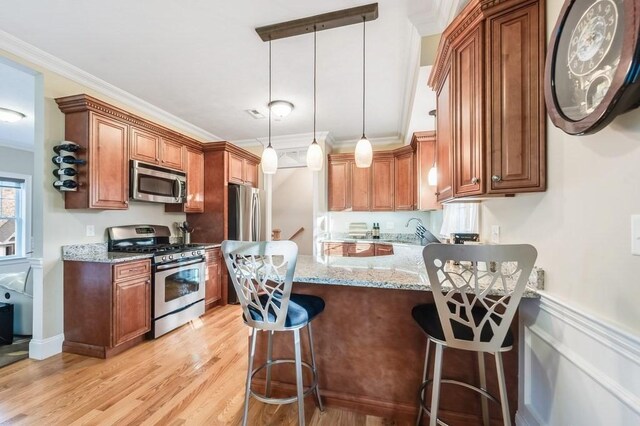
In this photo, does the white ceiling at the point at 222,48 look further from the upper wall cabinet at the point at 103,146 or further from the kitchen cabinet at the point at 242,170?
the kitchen cabinet at the point at 242,170

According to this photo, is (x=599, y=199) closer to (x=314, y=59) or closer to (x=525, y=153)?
(x=525, y=153)

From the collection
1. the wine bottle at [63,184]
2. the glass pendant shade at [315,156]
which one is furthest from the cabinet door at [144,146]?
the glass pendant shade at [315,156]

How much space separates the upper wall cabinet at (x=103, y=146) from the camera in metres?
2.58

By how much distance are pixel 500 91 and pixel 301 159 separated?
12.4 feet

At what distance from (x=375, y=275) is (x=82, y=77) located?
11.3 feet

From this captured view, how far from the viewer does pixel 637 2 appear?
755 millimetres

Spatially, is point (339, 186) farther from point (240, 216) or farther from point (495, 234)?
point (495, 234)

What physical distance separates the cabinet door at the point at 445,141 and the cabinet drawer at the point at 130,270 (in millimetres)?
2820

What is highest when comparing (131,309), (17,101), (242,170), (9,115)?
(17,101)

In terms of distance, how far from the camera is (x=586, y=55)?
97 centimetres

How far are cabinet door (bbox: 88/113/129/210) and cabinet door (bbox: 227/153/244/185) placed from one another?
140cm

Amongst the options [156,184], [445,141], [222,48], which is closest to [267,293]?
[445,141]

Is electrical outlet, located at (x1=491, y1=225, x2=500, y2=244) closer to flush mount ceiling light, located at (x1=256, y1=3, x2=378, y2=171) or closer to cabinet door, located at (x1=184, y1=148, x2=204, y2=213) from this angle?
flush mount ceiling light, located at (x1=256, y1=3, x2=378, y2=171)

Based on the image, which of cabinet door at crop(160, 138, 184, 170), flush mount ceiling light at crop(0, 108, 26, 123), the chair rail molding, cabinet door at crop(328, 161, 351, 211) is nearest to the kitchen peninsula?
the chair rail molding
